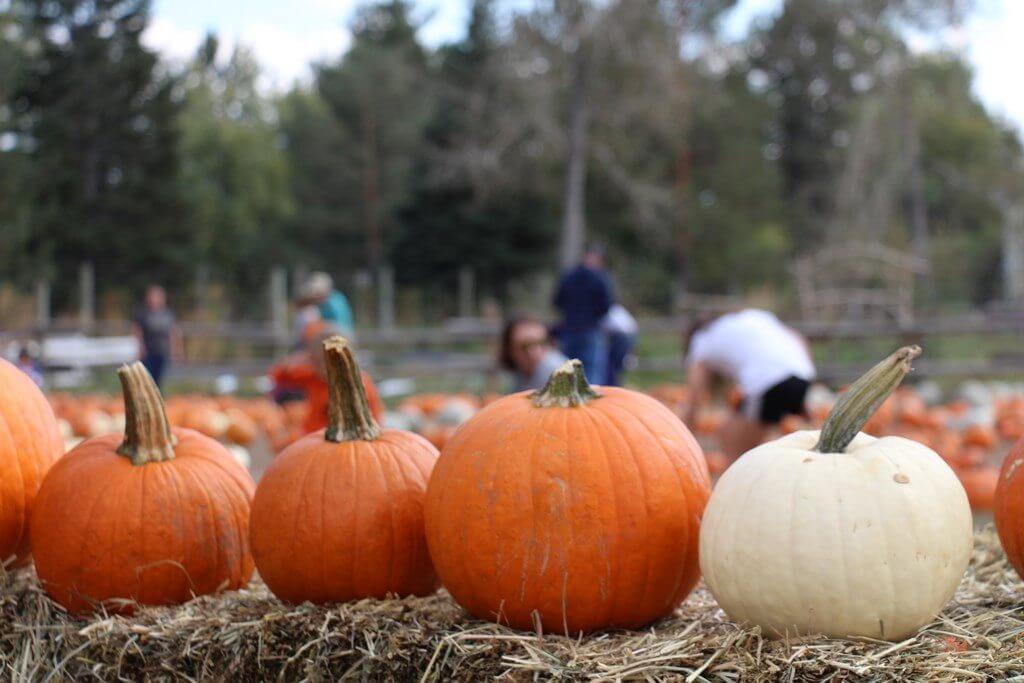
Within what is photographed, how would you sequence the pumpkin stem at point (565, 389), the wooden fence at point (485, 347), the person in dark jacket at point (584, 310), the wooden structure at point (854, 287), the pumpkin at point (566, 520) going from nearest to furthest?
the pumpkin at point (566, 520), the pumpkin stem at point (565, 389), the person in dark jacket at point (584, 310), the wooden fence at point (485, 347), the wooden structure at point (854, 287)

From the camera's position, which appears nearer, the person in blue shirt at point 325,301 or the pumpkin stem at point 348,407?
the pumpkin stem at point 348,407

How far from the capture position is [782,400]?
6012 millimetres

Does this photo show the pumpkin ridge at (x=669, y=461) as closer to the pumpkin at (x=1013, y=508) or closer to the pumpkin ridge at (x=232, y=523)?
the pumpkin at (x=1013, y=508)

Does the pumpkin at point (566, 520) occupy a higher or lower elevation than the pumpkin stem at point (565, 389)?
lower

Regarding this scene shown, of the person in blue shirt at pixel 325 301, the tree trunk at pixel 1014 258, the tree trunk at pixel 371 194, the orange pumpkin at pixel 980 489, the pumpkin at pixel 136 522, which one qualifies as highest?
the tree trunk at pixel 371 194

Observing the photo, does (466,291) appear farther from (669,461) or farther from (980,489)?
(669,461)

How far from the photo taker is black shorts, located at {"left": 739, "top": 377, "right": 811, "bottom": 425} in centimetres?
598

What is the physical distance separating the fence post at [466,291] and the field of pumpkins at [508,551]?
23448mm

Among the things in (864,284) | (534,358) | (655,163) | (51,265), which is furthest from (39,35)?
(534,358)

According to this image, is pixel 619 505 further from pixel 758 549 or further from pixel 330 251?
pixel 330 251

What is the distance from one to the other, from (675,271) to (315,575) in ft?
99.5

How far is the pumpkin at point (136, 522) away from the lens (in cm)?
248

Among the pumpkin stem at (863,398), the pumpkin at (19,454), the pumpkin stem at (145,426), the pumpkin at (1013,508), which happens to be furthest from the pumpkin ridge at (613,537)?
the pumpkin at (19,454)

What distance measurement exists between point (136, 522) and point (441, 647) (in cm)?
90
